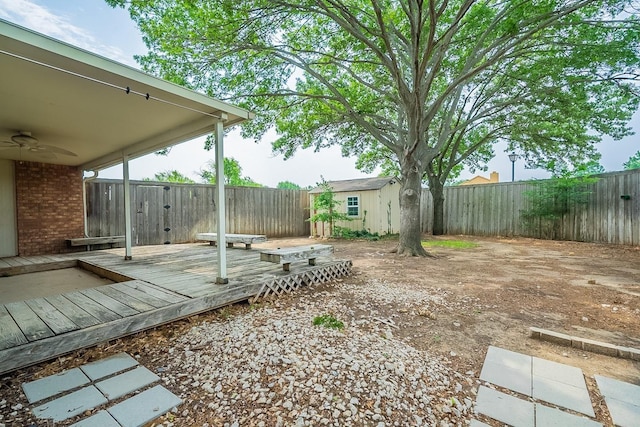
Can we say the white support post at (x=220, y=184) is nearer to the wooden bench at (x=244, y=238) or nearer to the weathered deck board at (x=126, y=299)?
the weathered deck board at (x=126, y=299)

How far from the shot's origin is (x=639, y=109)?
7570mm

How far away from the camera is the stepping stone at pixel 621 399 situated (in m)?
1.68

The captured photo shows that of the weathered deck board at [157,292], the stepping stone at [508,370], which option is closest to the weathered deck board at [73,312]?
the weathered deck board at [157,292]

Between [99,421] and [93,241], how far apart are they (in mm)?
6484

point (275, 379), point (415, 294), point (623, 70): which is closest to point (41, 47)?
→ point (275, 379)

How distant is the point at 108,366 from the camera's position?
7.27ft

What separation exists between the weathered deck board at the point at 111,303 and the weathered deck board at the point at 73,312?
18cm

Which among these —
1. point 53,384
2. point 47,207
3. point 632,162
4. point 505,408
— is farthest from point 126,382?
point 632,162

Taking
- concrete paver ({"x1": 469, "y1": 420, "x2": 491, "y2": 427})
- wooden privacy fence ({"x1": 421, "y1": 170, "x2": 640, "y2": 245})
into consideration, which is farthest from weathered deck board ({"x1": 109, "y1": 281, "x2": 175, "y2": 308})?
wooden privacy fence ({"x1": 421, "y1": 170, "x2": 640, "y2": 245})

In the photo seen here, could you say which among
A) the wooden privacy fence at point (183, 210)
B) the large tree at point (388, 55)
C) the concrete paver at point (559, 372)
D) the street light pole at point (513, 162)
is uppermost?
the large tree at point (388, 55)

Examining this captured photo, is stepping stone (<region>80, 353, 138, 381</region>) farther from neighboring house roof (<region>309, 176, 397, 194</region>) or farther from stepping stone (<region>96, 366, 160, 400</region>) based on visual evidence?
neighboring house roof (<region>309, 176, 397, 194</region>)

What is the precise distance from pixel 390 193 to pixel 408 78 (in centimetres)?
473

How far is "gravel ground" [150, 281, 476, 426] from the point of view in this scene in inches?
67.3

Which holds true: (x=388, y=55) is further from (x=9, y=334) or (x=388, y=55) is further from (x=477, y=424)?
(x=9, y=334)
